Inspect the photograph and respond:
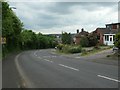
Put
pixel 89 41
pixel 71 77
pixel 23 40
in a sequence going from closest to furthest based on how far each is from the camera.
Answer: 1. pixel 71 77
2. pixel 89 41
3. pixel 23 40

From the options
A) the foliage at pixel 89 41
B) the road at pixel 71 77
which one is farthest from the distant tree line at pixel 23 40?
the road at pixel 71 77

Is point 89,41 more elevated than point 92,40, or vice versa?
point 92,40

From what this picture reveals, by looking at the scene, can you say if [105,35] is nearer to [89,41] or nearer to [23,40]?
[89,41]

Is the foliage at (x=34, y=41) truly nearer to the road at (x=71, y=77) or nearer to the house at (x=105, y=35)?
the house at (x=105, y=35)

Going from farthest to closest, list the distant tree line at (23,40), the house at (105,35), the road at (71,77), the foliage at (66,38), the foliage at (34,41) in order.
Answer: the foliage at (34,41)
the foliage at (66,38)
the house at (105,35)
the distant tree line at (23,40)
the road at (71,77)

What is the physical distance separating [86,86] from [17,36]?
66282 mm

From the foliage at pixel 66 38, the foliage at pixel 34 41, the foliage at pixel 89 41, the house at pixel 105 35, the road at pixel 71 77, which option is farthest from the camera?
the foliage at pixel 34 41

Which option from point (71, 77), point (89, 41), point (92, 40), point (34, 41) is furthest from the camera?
point (34, 41)

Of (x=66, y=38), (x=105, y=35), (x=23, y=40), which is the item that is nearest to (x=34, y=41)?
(x=66, y=38)

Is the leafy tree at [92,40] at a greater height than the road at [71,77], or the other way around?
the leafy tree at [92,40]

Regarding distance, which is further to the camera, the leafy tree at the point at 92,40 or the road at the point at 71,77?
the leafy tree at the point at 92,40

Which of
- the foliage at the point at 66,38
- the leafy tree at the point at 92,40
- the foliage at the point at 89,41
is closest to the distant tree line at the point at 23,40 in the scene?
the foliage at the point at 66,38

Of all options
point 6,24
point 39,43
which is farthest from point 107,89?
point 39,43

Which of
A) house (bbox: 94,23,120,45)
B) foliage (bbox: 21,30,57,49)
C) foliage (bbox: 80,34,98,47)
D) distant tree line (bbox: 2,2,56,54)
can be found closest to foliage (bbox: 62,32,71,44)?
distant tree line (bbox: 2,2,56,54)
